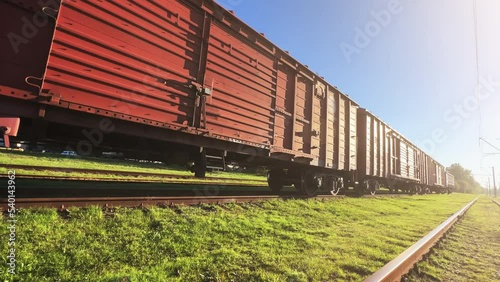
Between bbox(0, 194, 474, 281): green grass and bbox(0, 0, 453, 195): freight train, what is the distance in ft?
4.52

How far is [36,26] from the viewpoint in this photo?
401 cm

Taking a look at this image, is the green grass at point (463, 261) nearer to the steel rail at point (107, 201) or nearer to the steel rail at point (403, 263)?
the steel rail at point (403, 263)

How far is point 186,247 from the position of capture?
3.84 metres

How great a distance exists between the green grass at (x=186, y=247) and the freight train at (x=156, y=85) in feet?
4.52

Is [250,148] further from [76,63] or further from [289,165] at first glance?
[76,63]

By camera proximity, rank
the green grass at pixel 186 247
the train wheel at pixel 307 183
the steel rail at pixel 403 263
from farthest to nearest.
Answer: the train wheel at pixel 307 183
the steel rail at pixel 403 263
the green grass at pixel 186 247

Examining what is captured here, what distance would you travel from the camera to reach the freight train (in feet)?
13.1

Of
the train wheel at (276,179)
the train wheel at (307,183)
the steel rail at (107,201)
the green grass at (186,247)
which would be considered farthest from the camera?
the train wheel at (276,179)

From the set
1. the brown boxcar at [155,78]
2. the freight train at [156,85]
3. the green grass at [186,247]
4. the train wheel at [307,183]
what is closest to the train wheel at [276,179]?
the train wheel at [307,183]

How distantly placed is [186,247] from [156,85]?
9.99ft

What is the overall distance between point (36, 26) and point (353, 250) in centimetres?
581

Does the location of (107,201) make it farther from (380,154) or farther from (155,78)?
(380,154)

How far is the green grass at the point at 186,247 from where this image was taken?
2.98 metres

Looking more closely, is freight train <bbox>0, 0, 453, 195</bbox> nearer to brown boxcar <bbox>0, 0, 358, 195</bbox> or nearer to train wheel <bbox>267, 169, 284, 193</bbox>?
brown boxcar <bbox>0, 0, 358, 195</bbox>
